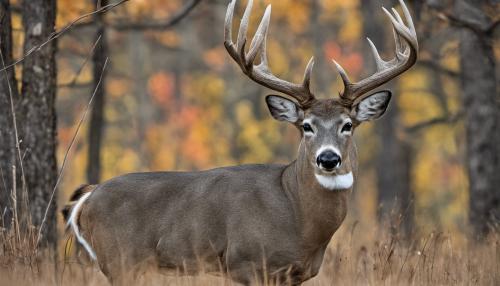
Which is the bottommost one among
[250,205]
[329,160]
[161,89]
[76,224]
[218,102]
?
[218,102]

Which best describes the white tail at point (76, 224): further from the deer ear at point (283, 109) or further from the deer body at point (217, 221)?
the deer ear at point (283, 109)

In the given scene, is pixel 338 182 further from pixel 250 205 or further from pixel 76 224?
pixel 76 224

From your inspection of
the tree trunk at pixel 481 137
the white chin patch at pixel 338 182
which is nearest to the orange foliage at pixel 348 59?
the tree trunk at pixel 481 137

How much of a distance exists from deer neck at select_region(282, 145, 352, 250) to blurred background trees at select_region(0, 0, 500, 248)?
66cm

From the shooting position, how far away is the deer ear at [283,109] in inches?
305

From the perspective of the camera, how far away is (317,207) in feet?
23.8

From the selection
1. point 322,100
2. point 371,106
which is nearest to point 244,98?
point 371,106

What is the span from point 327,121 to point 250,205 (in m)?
0.86

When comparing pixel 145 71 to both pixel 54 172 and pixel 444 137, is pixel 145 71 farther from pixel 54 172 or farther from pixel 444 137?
pixel 54 172

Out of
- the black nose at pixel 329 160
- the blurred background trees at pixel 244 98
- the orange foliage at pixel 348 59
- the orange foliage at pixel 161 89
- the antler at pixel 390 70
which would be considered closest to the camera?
the black nose at pixel 329 160

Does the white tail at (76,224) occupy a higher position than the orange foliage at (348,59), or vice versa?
the orange foliage at (348,59)

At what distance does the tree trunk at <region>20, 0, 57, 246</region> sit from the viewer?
827 centimetres

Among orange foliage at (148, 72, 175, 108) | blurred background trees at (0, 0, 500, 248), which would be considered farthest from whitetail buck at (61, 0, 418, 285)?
orange foliage at (148, 72, 175, 108)

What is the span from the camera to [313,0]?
70.6 feet
